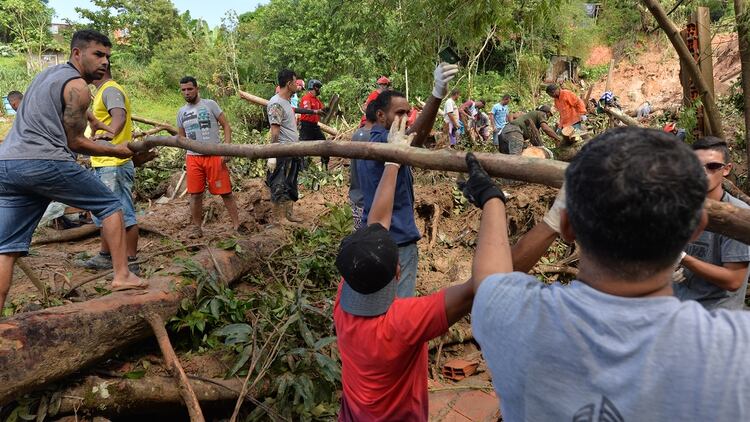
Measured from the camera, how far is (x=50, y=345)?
2.40m

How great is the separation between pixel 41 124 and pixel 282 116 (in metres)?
2.76

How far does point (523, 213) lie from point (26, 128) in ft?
17.6

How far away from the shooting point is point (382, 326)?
1.64 m

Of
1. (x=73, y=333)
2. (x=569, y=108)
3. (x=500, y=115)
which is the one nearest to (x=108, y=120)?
(x=73, y=333)

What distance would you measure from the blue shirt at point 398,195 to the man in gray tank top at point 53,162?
5.30 feet

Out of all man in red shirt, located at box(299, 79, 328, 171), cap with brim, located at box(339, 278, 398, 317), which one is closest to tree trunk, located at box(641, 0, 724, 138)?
cap with brim, located at box(339, 278, 398, 317)

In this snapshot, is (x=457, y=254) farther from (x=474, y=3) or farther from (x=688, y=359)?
(x=688, y=359)

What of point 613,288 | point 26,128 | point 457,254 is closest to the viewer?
point 613,288

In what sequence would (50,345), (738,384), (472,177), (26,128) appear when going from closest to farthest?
(738,384) < (472,177) < (50,345) < (26,128)

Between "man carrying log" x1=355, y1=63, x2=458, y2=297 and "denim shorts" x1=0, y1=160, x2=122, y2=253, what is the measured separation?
5.73 ft

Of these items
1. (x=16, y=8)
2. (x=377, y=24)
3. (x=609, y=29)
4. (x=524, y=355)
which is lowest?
(x=524, y=355)

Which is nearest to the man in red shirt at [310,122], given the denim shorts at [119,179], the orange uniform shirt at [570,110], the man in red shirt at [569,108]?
the denim shorts at [119,179]

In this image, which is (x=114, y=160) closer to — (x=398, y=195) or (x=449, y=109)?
(x=398, y=195)

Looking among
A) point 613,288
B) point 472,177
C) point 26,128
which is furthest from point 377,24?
point 613,288
